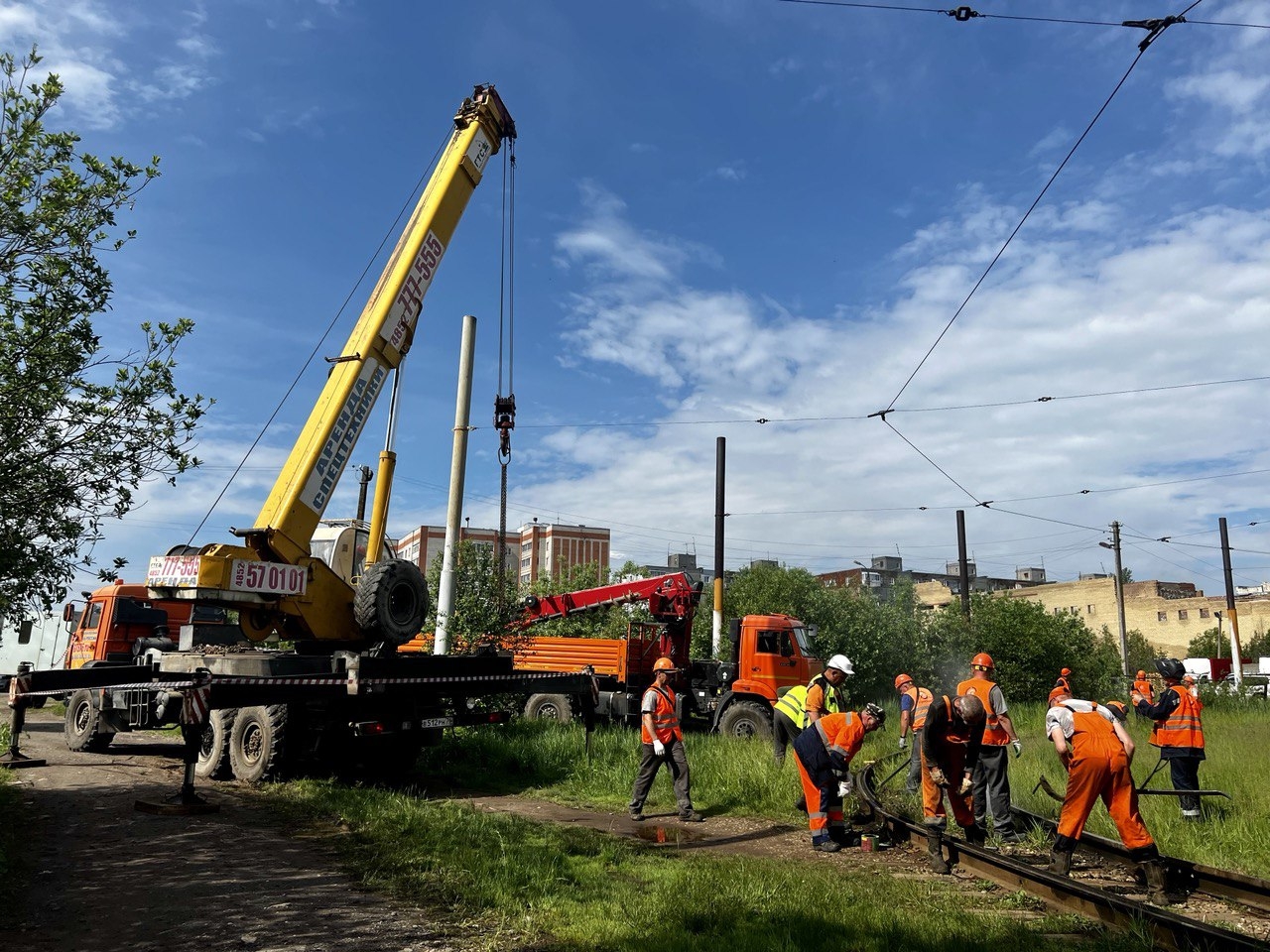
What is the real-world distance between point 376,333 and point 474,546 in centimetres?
722

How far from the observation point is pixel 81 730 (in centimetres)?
1396

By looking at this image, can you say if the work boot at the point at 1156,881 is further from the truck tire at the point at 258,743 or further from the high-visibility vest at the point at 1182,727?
the truck tire at the point at 258,743

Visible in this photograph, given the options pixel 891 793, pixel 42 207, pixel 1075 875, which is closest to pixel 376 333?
pixel 42 207

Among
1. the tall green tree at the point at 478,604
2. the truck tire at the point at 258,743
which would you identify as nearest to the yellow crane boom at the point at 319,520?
the truck tire at the point at 258,743

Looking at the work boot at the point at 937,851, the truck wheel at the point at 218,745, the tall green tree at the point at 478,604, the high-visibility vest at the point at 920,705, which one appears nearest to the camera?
the work boot at the point at 937,851

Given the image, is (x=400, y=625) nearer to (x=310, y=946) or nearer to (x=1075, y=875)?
(x=310, y=946)

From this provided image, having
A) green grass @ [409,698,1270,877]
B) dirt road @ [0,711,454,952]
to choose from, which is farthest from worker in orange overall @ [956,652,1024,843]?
dirt road @ [0,711,454,952]

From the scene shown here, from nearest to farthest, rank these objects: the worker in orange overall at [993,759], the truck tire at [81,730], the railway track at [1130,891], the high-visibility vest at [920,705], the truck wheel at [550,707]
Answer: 1. the railway track at [1130,891]
2. the worker in orange overall at [993,759]
3. the high-visibility vest at [920,705]
4. the truck tire at [81,730]
5. the truck wheel at [550,707]

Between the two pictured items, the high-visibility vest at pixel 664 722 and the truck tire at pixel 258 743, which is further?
the truck tire at pixel 258 743

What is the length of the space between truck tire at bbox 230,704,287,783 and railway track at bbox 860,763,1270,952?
6666 millimetres

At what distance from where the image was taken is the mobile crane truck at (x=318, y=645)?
32.1ft

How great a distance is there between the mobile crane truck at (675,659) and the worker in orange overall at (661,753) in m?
6.81

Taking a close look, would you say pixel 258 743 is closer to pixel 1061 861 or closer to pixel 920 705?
pixel 920 705

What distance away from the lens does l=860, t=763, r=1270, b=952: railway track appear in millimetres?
5242
